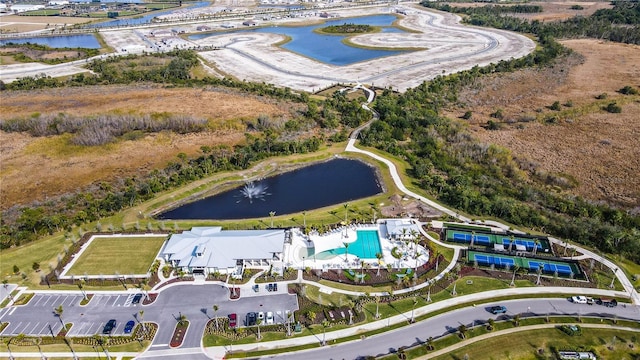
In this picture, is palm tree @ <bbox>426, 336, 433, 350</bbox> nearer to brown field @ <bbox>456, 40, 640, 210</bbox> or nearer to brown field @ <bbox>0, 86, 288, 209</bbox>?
brown field @ <bbox>456, 40, 640, 210</bbox>

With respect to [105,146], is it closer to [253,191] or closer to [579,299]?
[253,191]

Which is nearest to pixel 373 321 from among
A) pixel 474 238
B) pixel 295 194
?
pixel 474 238

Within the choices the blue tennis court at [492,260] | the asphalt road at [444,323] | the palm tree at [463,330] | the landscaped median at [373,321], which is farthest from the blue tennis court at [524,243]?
the palm tree at [463,330]

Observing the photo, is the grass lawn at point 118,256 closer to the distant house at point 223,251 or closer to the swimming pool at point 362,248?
the distant house at point 223,251

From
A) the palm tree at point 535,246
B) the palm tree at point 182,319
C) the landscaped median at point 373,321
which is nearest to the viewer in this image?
the landscaped median at point 373,321

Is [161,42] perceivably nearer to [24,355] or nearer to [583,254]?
[24,355]
